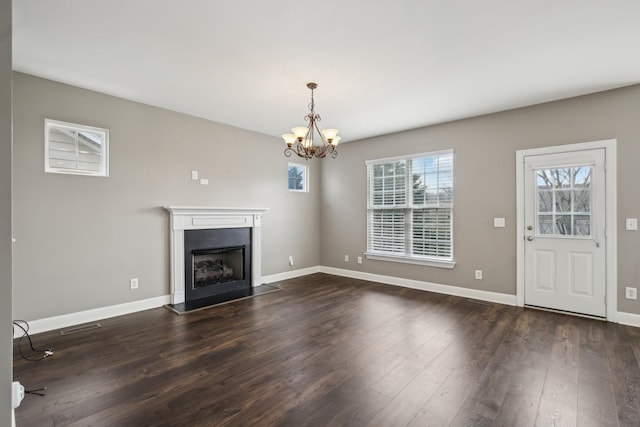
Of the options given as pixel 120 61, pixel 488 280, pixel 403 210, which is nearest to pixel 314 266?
pixel 403 210

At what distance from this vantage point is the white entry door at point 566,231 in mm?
3594

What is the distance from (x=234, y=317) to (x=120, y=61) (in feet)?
9.87

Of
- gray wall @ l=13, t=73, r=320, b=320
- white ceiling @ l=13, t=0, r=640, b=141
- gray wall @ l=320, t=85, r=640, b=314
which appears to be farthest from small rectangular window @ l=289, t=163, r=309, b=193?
white ceiling @ l=13, t=0, r=640, b=141

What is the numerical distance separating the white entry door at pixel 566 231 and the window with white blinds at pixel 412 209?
1075mm

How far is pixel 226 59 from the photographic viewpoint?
285 centimetres

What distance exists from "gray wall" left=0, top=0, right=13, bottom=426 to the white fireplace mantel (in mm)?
2642

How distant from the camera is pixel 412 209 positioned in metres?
5.20

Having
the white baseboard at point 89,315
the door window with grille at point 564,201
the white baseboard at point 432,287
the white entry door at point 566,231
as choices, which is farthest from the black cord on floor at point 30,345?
the door window with grille at point 564,201

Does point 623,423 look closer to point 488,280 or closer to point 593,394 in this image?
point 593,394

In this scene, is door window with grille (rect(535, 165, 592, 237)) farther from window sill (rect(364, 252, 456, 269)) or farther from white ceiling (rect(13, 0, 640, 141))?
window sill (rect(364, 252, 456, 269))

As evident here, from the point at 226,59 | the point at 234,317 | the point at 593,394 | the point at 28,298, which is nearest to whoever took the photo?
the point at 593,394

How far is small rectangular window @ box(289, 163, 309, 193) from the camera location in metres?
6.04

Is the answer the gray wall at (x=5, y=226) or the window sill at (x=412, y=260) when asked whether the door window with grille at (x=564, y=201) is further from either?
the gray wall at (x=5, y=226)

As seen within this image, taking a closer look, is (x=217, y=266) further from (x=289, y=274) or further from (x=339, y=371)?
(x=339, y=371)
